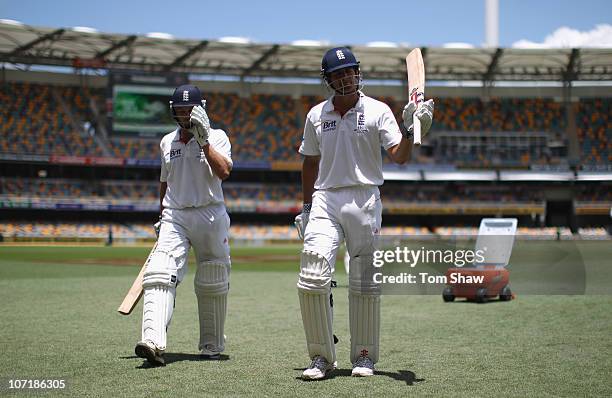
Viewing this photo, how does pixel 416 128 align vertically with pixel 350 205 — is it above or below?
above

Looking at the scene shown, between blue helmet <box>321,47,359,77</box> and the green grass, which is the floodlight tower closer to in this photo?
the green grass

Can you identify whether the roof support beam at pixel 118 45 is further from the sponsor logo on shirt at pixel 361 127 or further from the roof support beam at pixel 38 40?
the sponsor logo on shirt at pixel 361 127

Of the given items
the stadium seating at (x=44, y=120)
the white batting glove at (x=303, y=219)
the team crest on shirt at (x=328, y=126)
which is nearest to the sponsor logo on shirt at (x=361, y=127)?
the team crest on shirt at (x=328, y=126)

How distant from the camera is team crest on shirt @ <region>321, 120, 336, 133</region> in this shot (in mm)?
5797

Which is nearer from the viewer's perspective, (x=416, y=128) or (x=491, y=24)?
(x=416, y=128)

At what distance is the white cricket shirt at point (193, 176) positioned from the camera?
667cm

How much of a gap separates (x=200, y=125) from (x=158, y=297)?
1.50m

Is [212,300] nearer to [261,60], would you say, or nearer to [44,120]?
[261,60]

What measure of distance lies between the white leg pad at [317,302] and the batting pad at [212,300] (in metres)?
1.36

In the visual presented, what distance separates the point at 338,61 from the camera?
5738 millimetres

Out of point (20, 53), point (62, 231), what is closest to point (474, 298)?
point (62, 231)

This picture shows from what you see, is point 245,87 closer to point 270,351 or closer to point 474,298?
point 474,298

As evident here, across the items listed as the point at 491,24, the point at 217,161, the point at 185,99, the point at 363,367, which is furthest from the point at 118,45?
the point at 363,367

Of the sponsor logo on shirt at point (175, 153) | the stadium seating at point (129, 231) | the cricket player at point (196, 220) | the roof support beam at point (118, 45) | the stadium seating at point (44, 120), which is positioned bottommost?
the stadium seating at point (129, 231)
